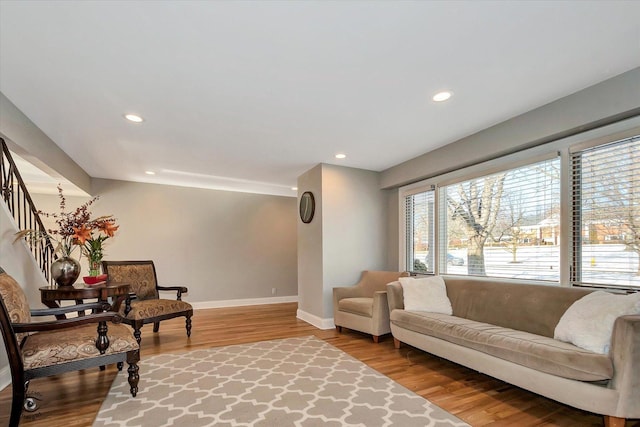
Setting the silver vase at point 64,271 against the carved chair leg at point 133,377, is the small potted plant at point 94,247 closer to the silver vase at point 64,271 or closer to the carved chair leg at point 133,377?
the silver vase at point 64,271

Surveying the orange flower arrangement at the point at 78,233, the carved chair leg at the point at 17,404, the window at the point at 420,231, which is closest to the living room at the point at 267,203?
the window at the point at 420,231

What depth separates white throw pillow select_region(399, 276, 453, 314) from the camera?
3.44m

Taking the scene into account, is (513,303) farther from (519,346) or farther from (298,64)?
(298,64)

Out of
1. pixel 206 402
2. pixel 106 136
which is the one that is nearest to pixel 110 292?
pixel 206 402

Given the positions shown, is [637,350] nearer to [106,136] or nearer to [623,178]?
[623,178]

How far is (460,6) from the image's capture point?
1.59 metres

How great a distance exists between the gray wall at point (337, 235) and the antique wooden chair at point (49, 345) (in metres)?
A: 2.62

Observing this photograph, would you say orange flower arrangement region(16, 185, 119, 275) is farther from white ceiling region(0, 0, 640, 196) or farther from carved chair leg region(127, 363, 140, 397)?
carved chair leg region(127, 363, 140, 397)

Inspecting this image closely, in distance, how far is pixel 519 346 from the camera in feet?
7.45

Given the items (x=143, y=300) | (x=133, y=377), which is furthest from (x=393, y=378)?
(x=143, y=300)

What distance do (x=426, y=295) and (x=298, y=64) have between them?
2.70 meters

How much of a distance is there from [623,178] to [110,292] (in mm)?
4362

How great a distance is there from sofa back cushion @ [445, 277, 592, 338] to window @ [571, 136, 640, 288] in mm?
282

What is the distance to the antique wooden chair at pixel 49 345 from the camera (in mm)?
1865
